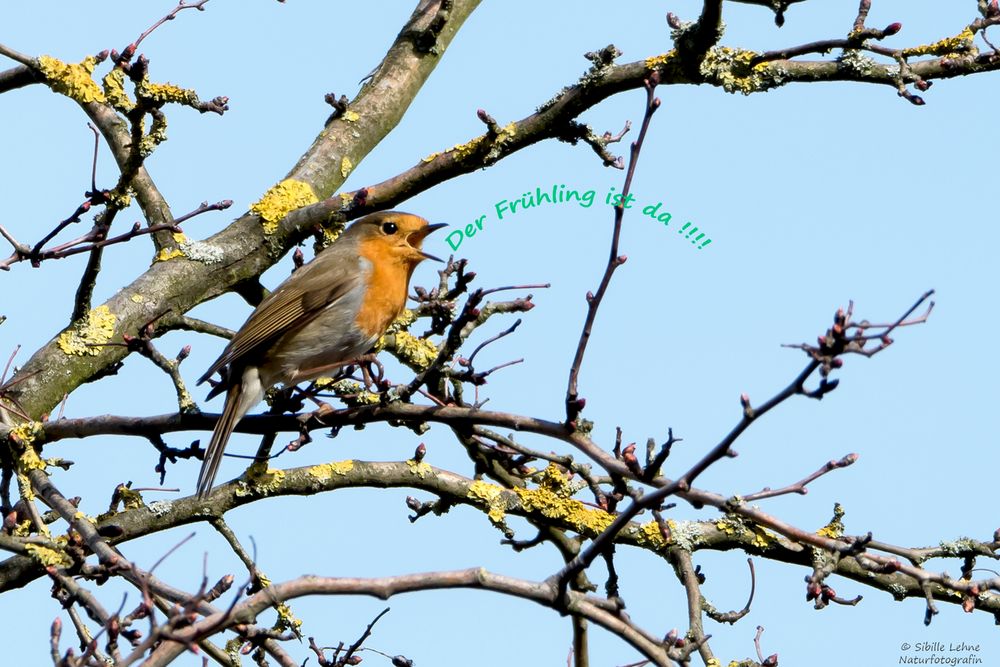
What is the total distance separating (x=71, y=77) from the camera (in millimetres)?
6113

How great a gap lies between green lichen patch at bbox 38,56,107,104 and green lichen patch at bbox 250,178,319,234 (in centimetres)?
93

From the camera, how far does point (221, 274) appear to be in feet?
20.7

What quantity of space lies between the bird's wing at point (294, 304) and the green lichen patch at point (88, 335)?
52 centimetres

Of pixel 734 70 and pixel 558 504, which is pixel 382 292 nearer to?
pixel 558 504

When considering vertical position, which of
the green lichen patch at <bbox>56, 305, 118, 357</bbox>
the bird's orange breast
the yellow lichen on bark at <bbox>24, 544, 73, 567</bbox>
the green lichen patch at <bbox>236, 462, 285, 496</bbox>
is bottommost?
the yellow lichen on bark at <bbox>24, 544, 73, 567</bbox>

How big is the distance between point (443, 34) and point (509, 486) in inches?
112

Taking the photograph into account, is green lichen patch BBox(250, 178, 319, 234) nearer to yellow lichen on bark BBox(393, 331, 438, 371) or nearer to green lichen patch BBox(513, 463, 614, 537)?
yellow lichen on bark BBox(393, 331, 438, 371)

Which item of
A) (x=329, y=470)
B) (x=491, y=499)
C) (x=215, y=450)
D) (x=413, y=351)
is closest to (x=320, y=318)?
(x=413, y=351)

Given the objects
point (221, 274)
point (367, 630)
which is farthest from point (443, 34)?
point (367, 630)

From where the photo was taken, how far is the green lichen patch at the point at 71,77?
19.9 feet

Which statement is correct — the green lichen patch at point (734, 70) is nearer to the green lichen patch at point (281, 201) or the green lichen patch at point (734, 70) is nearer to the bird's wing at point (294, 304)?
the bird's wing at point (294, 304)

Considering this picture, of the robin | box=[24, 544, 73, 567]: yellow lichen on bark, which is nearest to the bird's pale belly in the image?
the robin

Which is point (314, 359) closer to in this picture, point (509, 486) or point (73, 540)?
point (509, 486)

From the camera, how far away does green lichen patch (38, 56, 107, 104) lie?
608cm
